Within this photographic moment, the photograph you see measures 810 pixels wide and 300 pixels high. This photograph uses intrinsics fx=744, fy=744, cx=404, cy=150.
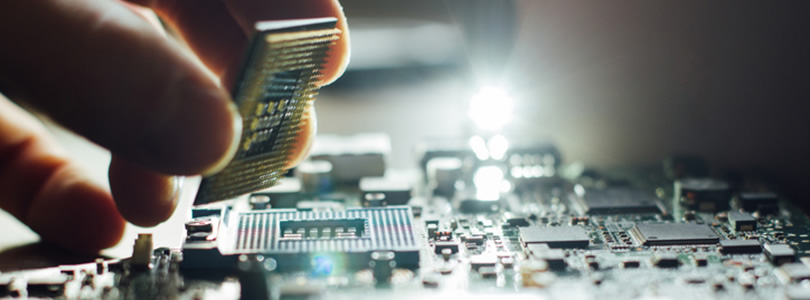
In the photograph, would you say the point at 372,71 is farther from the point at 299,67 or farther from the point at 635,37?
the point at 299,67

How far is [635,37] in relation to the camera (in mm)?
4953

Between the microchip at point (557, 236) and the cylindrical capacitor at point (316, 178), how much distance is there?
1.33 m

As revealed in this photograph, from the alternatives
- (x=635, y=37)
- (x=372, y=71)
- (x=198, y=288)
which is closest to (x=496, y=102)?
(x=635, y=37)

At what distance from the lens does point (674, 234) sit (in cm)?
332

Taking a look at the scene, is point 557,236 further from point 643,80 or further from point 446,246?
point 643,80

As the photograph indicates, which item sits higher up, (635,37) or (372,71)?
(372,71)

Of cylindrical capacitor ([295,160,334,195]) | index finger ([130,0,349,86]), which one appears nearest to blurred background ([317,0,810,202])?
cylindrical capacitor ([295,160,334,195])

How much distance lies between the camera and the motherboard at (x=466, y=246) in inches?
108

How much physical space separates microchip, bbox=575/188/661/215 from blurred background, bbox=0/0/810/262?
1.14m

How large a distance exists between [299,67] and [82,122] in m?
0.77

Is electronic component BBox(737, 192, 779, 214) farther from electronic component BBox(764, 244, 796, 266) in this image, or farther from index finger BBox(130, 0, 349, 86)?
index finger BBox(130, 0, 349, 86)

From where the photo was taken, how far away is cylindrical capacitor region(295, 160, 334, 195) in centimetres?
418

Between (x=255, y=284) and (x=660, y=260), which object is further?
(x=660, y=260)

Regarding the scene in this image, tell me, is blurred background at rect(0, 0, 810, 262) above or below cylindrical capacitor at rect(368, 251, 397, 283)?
above
